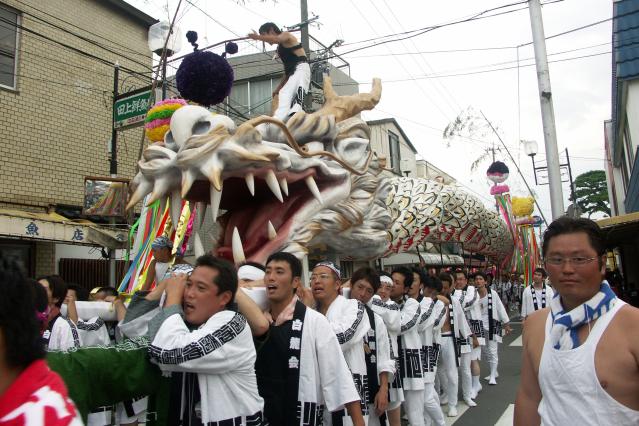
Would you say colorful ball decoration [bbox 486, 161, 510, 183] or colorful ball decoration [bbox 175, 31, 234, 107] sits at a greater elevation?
colorful ball decoration [bbox 486, 161, 510, 183]

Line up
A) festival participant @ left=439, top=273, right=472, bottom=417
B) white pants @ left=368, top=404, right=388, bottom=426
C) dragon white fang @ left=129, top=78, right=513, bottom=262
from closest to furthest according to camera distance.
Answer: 1. dragon white fang @ left=129, top=78, right=513, bottom=262
2. white pants @ left=368, top=404, right=388, bottom=426
3. festival participant @ left=439, top=273, right=472, bottom=417

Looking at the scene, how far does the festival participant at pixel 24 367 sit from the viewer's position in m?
1.01

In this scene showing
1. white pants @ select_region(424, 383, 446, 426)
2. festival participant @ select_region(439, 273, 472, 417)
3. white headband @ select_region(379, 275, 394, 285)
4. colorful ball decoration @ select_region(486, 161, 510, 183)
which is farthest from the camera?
colorful ball decoration @ select_region(486, 161, 510, 183)

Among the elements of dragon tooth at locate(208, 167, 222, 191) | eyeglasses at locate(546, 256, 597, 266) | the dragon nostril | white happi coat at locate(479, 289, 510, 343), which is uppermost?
the dragon nostril

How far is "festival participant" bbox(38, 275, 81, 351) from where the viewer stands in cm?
361

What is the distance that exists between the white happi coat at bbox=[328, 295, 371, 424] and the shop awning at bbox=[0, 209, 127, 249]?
5.84 metres

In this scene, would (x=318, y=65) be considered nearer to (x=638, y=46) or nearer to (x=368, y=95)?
(x=638, y=46)

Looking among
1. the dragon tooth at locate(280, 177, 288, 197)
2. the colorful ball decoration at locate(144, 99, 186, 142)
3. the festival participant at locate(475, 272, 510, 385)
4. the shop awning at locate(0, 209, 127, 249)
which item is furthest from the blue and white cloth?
the shop awning at locate(0, 209, 127, 249)

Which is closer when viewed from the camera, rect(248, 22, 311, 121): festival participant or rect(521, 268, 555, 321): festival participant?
rect(248, 22, 311, 121): festival participant

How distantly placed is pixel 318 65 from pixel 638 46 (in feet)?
20.7

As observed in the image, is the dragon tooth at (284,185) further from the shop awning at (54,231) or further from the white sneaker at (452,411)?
the shop awning at (54,231)

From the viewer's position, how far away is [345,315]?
3143 millimetres

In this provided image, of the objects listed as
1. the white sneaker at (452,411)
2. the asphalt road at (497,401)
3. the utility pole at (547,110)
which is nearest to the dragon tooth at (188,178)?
the asphalt road at (497,401)

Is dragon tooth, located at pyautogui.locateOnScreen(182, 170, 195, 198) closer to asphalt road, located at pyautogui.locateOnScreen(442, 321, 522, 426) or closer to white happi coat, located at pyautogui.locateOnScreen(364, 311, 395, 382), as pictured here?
white happi coat, located at pyautogui.locateOnScreen(364, 311, 395, 382)
